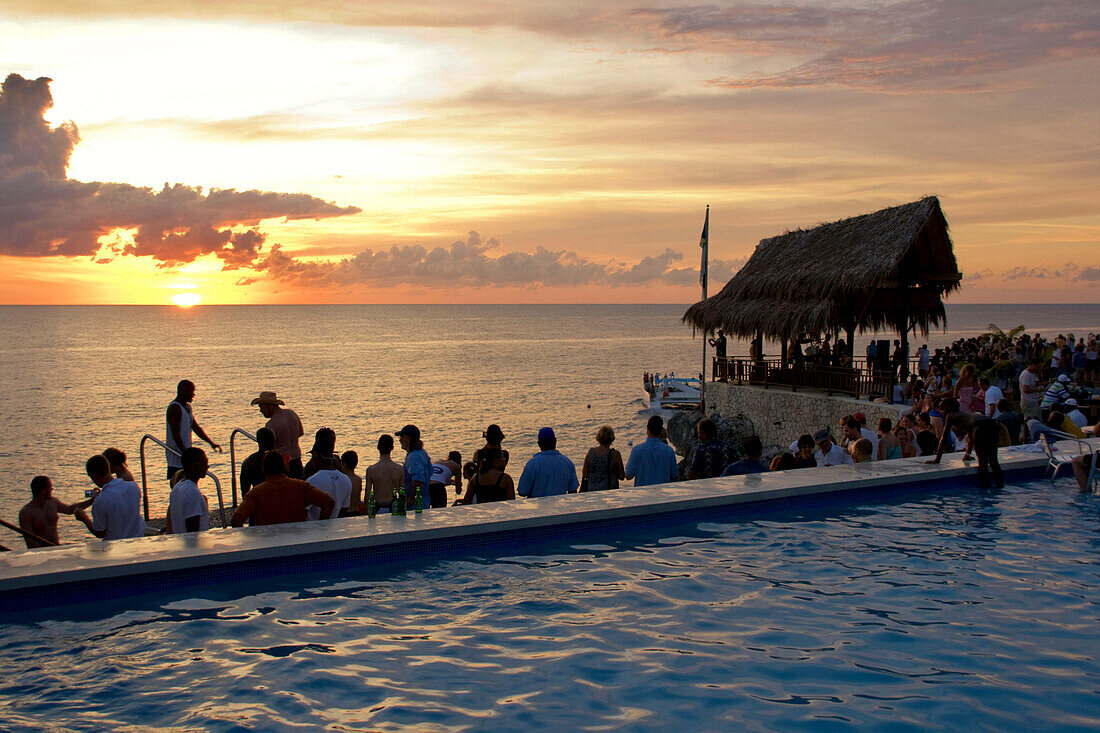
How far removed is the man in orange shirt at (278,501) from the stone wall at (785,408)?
15.6 m

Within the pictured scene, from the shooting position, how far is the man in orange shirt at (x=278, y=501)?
21.5ft

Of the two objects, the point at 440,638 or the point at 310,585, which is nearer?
the point at 440,638

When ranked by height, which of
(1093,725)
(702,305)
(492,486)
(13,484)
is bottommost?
(13,484)

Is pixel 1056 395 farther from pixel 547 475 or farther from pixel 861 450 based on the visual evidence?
pixel 547 475

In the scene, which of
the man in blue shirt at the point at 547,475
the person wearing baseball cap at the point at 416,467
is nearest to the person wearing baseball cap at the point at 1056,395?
the man in blue shirt at the point at 547,475

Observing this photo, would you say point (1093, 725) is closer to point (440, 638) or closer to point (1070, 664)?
point (1070, 664)

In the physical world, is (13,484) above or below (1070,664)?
below

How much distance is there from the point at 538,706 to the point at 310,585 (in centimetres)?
245

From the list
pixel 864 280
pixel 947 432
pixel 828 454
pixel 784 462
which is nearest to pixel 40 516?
pixel 784 462

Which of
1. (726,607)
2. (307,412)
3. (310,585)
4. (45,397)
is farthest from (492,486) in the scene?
(45,397)

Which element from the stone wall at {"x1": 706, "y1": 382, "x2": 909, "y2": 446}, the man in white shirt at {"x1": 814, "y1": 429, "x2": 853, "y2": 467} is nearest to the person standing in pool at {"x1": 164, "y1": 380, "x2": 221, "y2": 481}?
the man in white shirt at {"x1": 814, "y1": 429, "x2": 853, "y2": 467}

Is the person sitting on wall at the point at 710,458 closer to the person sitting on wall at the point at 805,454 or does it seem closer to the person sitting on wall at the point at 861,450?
the person sitting on wall at the point at 805,454

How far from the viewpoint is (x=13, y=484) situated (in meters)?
27.6

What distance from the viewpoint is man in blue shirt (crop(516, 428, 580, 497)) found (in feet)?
26.2
